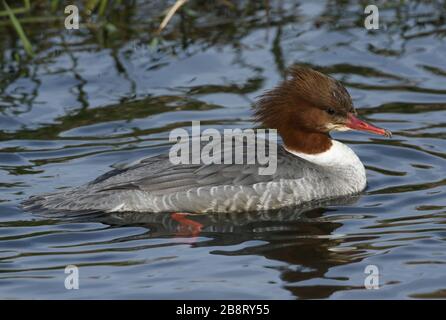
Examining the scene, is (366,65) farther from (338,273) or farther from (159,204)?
(338,273)

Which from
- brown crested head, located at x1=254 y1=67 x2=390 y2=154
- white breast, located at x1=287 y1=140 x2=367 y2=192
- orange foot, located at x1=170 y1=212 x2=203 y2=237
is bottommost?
orange foot, located at x1=170 y1=212 x2=203 y2=237

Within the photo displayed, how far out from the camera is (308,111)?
9273 mm

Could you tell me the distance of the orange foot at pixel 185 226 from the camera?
8375 millimetres

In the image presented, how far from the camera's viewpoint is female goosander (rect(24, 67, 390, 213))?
28.8 ft

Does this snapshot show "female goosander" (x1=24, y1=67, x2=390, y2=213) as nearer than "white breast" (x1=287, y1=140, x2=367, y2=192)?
Yes

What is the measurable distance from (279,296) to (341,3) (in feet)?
23.6

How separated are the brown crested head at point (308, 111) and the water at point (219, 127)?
627 mm

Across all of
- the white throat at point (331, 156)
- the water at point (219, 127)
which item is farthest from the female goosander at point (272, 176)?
the water at point (219, 127)

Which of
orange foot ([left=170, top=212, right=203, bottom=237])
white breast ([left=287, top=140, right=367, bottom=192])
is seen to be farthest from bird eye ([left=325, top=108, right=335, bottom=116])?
orange foot ([left=170, top=212, right=203, bottom=237])

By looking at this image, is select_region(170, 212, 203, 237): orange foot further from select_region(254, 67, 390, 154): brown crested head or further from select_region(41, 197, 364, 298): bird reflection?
select_region(254, 67, 390, 154): brown crested head

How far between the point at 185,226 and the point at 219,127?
240cm

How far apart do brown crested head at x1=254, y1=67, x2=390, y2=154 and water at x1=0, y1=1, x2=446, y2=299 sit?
627 millimetres

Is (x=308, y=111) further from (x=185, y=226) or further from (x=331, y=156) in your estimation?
(x=185, y=226)

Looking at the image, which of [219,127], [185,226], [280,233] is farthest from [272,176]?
[219,127]
